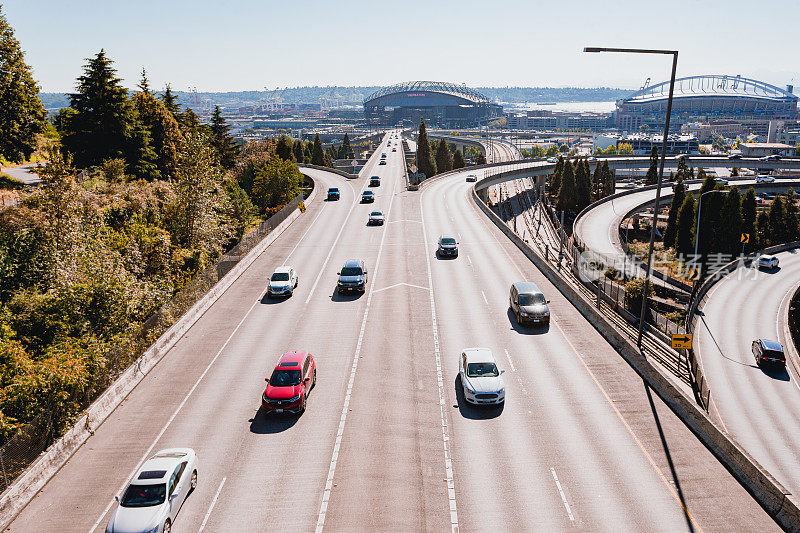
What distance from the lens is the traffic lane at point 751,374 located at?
27.1m

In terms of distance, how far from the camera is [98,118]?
4762 cm

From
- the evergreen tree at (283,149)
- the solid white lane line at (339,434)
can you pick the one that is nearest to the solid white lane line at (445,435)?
the solid white lane line at (339,434)

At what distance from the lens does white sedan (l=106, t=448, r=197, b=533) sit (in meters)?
14.2

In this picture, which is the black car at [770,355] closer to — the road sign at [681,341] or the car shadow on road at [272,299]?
the road sign at [681,341]

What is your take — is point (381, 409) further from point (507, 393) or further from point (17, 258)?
point (17, 258)

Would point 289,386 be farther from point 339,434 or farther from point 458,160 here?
point 458,160

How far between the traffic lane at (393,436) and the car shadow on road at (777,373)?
2334 centimetres

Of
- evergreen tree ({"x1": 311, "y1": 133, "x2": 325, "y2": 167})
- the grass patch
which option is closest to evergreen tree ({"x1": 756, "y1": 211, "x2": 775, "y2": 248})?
the grass patch

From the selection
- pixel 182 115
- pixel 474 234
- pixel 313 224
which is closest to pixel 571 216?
pixel 474 234

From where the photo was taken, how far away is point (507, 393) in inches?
887

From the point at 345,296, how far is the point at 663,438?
21331 mm

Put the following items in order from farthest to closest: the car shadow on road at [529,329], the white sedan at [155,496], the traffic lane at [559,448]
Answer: the car shadow on road at [529,329] → the traffic lane at [559,448] → the white sedan at [155,496]

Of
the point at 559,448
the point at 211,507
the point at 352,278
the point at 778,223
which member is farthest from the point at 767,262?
the point at 211,507

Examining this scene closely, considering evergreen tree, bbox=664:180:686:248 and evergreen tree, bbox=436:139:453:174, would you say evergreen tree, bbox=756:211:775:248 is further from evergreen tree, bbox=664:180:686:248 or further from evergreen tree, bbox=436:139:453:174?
evergreen tree, bbox=436:139:453:174
